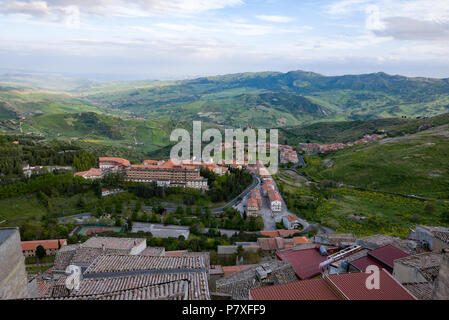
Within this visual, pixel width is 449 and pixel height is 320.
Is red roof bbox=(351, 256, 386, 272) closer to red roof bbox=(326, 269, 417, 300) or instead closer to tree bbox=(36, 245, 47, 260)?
red roof bbox=(326, 269, 417, 300)

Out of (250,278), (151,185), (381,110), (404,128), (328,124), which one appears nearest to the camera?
(250,278)

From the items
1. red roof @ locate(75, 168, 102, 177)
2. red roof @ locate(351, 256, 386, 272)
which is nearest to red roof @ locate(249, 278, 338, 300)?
red roof @ locate(351, 256, 386, 272)

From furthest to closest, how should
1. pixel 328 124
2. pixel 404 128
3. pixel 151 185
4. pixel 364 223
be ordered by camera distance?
pixel 328 124 → pixel 404 128 → pixel 151 185 → pixel 364 223

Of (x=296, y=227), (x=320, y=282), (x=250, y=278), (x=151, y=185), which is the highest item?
(x=320, y=282)

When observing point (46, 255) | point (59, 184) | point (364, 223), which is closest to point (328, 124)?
point (364, 223)

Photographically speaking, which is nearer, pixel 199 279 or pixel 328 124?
pixel 199 279

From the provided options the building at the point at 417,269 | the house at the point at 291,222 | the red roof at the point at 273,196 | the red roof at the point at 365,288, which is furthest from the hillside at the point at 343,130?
the red roof at the point at 365,288

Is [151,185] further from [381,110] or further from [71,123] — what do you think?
[381,110]

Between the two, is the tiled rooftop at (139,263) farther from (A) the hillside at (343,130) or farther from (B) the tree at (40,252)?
(A) the hillside at (343,130)

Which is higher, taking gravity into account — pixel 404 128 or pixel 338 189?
pixel 404 128
